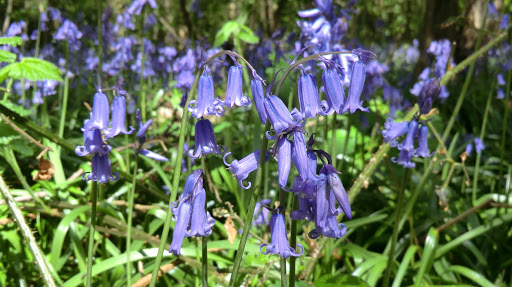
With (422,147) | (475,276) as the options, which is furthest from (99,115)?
(475,276)

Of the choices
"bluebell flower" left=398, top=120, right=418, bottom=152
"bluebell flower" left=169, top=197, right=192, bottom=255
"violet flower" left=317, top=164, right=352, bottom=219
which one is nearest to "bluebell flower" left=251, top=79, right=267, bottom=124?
"violet flower" left=317, top=164, right=352, bottom=219

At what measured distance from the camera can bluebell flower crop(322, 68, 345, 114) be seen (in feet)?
4.90

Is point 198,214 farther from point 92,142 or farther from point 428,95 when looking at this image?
point 428,95

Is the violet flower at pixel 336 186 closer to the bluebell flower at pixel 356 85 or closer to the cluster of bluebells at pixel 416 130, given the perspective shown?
the bluebell flower at pixel 356 85

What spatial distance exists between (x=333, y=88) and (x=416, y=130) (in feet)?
3.31

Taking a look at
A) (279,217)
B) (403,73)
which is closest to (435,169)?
(279,217)

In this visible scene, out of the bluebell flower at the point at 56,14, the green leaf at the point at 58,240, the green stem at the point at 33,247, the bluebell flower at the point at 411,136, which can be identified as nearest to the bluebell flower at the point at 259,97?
the green stem at the point at 33,247

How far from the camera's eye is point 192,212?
1597 mm

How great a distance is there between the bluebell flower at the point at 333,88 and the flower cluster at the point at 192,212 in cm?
45

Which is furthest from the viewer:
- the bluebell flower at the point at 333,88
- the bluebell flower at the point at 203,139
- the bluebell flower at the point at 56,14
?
the bluebell flower at the point at 56,14

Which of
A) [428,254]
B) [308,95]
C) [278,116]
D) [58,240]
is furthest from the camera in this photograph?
[428,254]

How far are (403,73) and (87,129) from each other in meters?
7.97

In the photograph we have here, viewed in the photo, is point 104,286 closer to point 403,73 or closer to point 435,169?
point 435,169

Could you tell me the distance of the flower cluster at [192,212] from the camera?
157 cm
